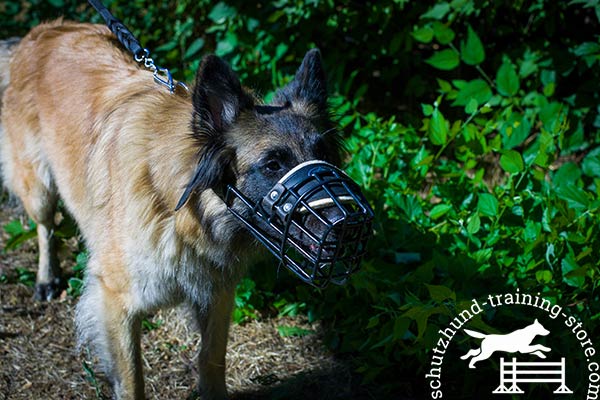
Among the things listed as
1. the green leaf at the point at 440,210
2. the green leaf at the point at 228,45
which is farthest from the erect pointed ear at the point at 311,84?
the green leaf at the point at 228,45

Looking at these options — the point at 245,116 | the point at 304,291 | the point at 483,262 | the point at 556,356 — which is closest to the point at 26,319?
the point at 304,291

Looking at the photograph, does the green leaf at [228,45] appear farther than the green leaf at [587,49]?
Yes

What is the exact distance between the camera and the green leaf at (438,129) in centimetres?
427

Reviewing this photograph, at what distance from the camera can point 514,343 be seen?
10.9 ft

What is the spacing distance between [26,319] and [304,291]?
174cm

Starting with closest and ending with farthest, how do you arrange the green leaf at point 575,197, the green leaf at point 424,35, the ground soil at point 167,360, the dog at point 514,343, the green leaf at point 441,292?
the green leaf at point 441,292, the dog at point 514,343, the ground soil at point 167,360, the green leaf at point 575,197, the green leaf at point 424,35

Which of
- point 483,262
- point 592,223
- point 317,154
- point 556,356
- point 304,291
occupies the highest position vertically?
point 317,154

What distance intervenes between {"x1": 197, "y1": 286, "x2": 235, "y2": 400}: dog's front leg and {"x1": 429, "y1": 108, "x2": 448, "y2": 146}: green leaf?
1.64 meters

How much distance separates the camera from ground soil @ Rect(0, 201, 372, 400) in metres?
3.67

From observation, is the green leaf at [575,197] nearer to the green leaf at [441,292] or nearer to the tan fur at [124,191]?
the green leaf at [441,292]

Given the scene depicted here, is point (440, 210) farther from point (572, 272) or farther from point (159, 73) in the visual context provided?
point (159, 73)

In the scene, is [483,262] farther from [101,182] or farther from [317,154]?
[101,182]

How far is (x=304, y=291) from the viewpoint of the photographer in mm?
4203

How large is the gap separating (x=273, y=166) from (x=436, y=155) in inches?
73.9
